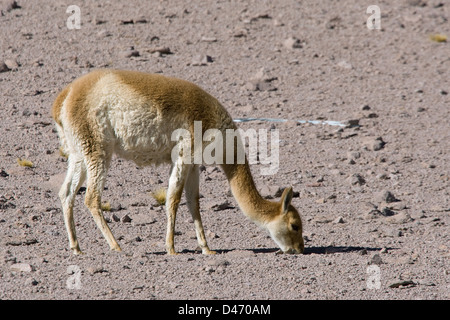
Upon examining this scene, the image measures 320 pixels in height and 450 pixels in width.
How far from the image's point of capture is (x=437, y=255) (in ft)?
30.1

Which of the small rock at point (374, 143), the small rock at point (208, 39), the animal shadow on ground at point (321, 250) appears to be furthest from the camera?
the small rock at point (208, 39)

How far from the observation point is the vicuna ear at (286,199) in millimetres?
8773

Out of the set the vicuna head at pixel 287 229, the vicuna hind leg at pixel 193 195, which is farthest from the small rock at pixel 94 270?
the vicuna head at pixel 287 229

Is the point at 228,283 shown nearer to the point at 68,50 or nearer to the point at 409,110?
the point at 409,110

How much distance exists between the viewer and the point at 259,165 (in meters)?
13.1

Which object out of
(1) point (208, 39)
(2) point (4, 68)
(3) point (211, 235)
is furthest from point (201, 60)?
(3) point (211, 235)

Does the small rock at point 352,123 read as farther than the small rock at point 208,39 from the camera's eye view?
No

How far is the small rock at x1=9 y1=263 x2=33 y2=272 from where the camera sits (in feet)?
25.9

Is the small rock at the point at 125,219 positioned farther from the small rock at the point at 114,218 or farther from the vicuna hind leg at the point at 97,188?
the vicuna hind leg at the point at 97,188

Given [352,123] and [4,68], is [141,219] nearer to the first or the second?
[352,123]

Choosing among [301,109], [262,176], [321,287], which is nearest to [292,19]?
[301,109]

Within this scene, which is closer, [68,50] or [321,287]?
[321,287]

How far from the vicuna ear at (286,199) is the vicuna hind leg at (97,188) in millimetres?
1878

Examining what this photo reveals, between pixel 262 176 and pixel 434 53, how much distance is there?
343 inches
